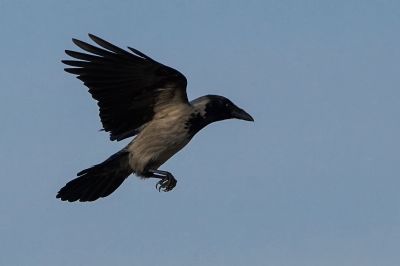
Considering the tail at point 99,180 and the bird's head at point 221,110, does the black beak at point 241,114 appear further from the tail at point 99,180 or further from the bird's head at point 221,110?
the tail at point 99,180

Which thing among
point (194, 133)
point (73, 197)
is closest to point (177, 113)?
point (194, 133)

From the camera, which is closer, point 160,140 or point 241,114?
point 160,140

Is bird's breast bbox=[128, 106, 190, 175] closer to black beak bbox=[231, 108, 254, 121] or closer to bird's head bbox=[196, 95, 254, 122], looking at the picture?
bird's head bbox=[196, 95, 254, 122]

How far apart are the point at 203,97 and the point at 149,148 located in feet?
4.24

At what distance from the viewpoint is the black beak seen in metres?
22.5

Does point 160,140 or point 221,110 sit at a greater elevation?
A: point 221,110

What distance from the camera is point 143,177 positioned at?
21.8 metres

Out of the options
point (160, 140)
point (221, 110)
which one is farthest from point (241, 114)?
point (160, 140)

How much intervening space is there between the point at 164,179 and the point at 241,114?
1.77m

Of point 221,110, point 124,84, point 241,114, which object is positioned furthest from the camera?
point 241,114

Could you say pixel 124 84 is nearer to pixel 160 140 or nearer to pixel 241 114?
pixel 160 140

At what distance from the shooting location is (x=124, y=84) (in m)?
21.5

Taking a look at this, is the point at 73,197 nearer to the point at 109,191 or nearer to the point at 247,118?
the point at 109,191

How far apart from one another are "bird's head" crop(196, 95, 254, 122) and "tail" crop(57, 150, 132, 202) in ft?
4.49
